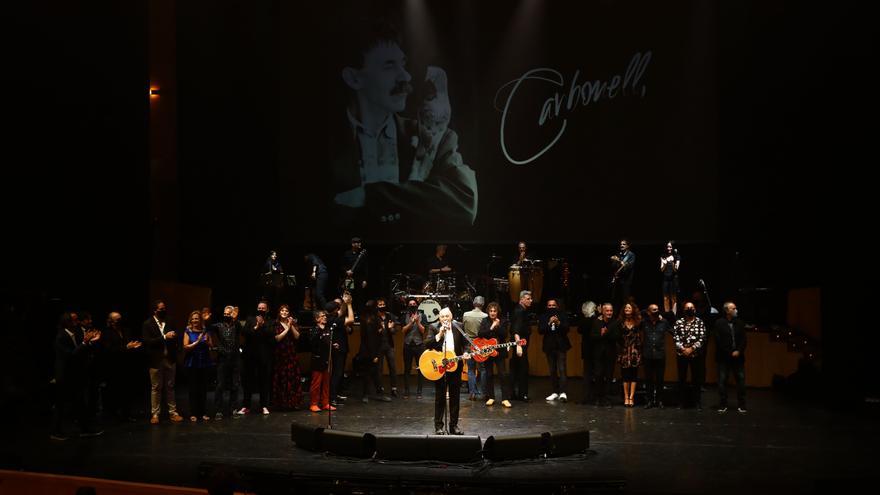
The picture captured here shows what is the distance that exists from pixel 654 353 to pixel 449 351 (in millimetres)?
4434

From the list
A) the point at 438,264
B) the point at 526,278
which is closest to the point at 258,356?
the point at 438,264

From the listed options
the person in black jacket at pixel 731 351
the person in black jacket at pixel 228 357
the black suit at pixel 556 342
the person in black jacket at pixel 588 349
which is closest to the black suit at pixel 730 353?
the person in black jacket at pixel 731 351

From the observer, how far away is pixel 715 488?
8938mm

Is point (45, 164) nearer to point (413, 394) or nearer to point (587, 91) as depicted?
point (413, 394)

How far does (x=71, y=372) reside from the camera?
11.5 meters

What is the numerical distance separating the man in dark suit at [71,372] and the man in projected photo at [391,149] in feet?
29.1

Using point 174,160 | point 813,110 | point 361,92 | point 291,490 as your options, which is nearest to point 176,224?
point 174,160

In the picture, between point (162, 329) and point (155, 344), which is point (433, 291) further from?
point (155, 344)

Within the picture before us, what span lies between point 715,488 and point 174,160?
1319 cm

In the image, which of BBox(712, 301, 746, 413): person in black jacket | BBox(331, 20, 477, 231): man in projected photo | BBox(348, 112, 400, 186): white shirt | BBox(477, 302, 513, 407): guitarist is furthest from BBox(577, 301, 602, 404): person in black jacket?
BBox(348, 112, 400, 186): white shirt

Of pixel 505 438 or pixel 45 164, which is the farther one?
pixel 45 164

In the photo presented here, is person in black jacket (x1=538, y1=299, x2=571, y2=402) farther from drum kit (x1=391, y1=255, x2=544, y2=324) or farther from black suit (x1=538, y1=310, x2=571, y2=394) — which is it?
drum kit (x1=391, y1=255, x2=544, y2=324)

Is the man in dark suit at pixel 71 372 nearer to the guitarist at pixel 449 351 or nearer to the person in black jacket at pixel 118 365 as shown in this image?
the person in black jacket at pixel 118 365

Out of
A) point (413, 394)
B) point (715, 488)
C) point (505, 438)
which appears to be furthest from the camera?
point (413, 394)
